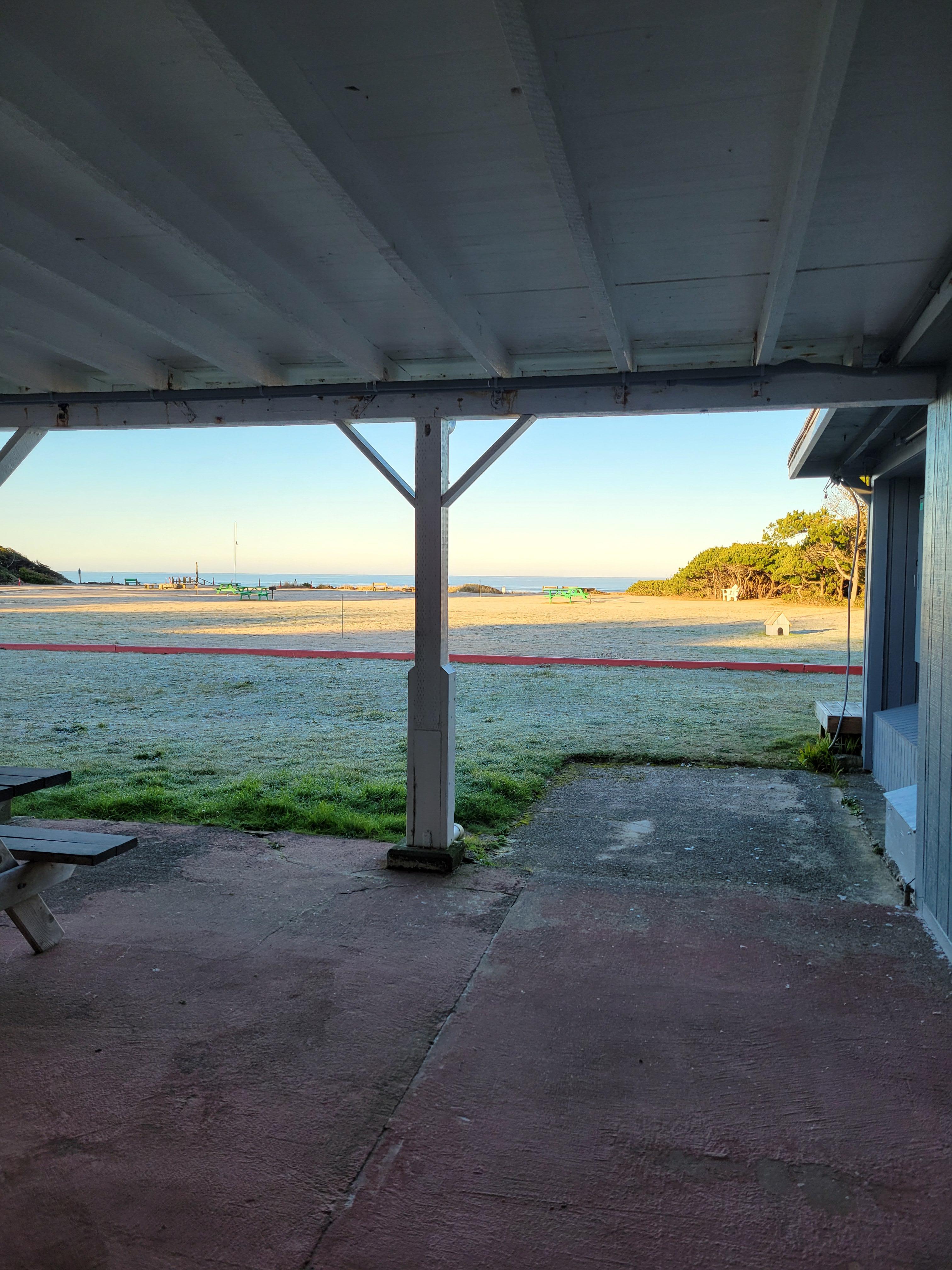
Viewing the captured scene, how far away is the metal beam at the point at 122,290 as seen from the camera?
2912 mm

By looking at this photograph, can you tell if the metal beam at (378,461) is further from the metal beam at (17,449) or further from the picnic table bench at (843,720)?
the picnic table bench at (843,720)

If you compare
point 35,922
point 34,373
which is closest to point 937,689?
point 35,922

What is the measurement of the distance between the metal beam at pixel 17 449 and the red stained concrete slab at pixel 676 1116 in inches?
166

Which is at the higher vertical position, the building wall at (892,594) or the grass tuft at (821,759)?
the building wall at (892,594)

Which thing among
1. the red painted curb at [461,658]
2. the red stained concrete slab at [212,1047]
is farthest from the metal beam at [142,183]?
the red painted curb at [461,658]

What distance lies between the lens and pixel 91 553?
6406 cm

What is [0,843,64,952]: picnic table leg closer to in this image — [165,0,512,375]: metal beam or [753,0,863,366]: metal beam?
[165,0,512,375]: metal beam

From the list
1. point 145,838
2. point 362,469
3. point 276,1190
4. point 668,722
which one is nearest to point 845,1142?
point 276,1190

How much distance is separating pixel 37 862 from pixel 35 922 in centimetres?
38

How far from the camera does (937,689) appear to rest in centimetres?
396

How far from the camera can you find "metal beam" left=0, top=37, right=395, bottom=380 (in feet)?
6.85

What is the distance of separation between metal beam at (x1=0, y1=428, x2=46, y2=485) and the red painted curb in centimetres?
995

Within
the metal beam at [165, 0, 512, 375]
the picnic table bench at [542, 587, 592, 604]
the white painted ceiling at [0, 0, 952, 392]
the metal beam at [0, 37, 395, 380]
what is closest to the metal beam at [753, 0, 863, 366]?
the white painted ceiling at [0, 0, 952, 392]

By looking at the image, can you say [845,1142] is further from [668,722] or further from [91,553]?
[91,553]
